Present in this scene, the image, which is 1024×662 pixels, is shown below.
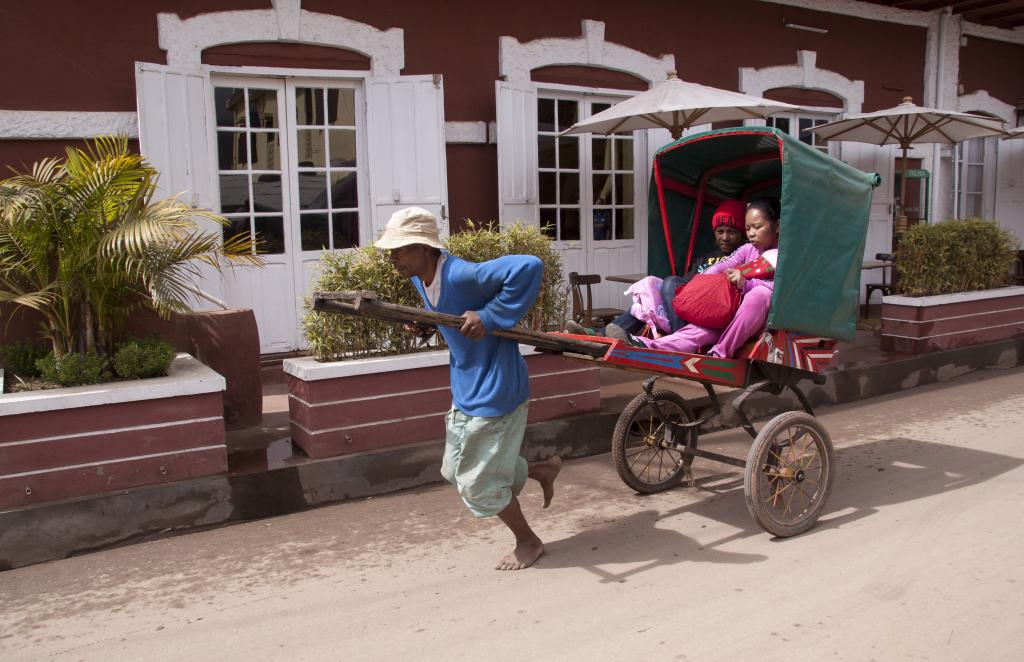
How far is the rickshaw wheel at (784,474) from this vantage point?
14.1 feet

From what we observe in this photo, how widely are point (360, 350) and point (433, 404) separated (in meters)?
0.60

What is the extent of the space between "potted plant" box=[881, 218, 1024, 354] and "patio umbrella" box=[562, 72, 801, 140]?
2.09 meters

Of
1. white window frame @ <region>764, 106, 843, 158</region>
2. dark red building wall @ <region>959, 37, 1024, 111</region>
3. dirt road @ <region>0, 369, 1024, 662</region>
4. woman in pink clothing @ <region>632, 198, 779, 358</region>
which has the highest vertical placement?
dark red building wall @ <region>959, 37, 1024, 111</region>

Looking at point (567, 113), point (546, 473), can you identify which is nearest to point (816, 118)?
point (567, 113)

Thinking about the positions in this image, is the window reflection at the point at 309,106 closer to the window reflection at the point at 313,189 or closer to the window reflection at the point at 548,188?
the window reflection at the point at 313,189

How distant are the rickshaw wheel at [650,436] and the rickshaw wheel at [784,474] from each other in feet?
2.32

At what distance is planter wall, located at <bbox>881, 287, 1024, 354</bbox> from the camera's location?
8672mm

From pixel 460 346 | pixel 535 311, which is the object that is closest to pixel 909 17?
pixel 535 311

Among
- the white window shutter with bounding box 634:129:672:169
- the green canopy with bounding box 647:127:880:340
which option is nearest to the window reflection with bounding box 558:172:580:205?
the white window shutter with bounding box 634:129:672:169

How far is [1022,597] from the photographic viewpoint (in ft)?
12.0

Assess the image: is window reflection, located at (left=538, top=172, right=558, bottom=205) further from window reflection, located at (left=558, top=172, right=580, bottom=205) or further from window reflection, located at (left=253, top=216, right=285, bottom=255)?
window reflection, located at (left=253, top=216, right=285, bottom=255)

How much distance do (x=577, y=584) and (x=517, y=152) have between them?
5.87 m

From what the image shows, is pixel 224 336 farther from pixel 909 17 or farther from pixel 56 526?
pixel 909 17

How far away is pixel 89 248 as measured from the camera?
5.09 meters
